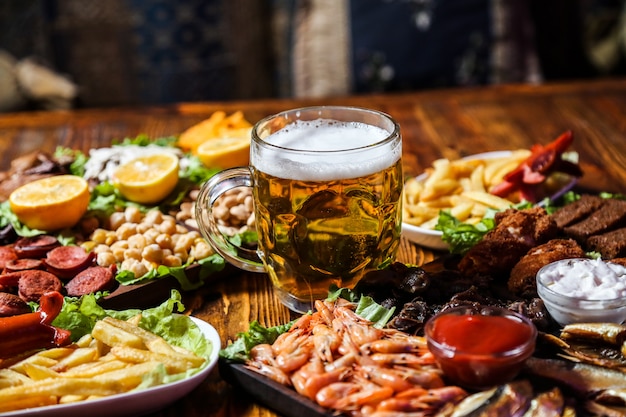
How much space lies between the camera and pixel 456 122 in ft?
12.8

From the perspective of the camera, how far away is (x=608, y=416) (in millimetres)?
1586

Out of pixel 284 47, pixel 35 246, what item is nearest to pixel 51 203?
pixel 35 246

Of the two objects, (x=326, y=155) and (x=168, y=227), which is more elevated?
(x=326, y=155)

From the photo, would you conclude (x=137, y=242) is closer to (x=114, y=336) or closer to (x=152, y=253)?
(x=152, y=253)

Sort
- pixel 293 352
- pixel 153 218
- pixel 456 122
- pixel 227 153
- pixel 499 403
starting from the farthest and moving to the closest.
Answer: pixel 456 122 → pixel 227 153 → pixel 153 218 → pixel 293 352 → pixel 499 403

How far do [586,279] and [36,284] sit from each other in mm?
1458

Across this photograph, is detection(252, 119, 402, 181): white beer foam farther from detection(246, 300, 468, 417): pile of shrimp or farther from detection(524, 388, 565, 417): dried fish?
detection(524, 388, 565, 417): dried fish

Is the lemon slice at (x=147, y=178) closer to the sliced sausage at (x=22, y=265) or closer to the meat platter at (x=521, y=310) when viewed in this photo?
the sliced sausage at (x=22, y=265)

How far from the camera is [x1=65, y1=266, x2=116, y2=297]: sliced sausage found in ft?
7.38

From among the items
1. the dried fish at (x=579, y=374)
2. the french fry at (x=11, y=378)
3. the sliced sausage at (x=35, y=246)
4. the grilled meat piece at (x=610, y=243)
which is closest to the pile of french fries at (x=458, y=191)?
the grilled meat piece at (x=610, y=243)

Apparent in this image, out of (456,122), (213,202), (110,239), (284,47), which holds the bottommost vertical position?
(284,47)

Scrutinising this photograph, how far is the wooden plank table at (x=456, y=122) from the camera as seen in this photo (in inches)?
137

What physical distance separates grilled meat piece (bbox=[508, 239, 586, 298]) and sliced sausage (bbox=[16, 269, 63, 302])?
1.25 metres

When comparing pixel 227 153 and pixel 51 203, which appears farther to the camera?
pixel 227 153
